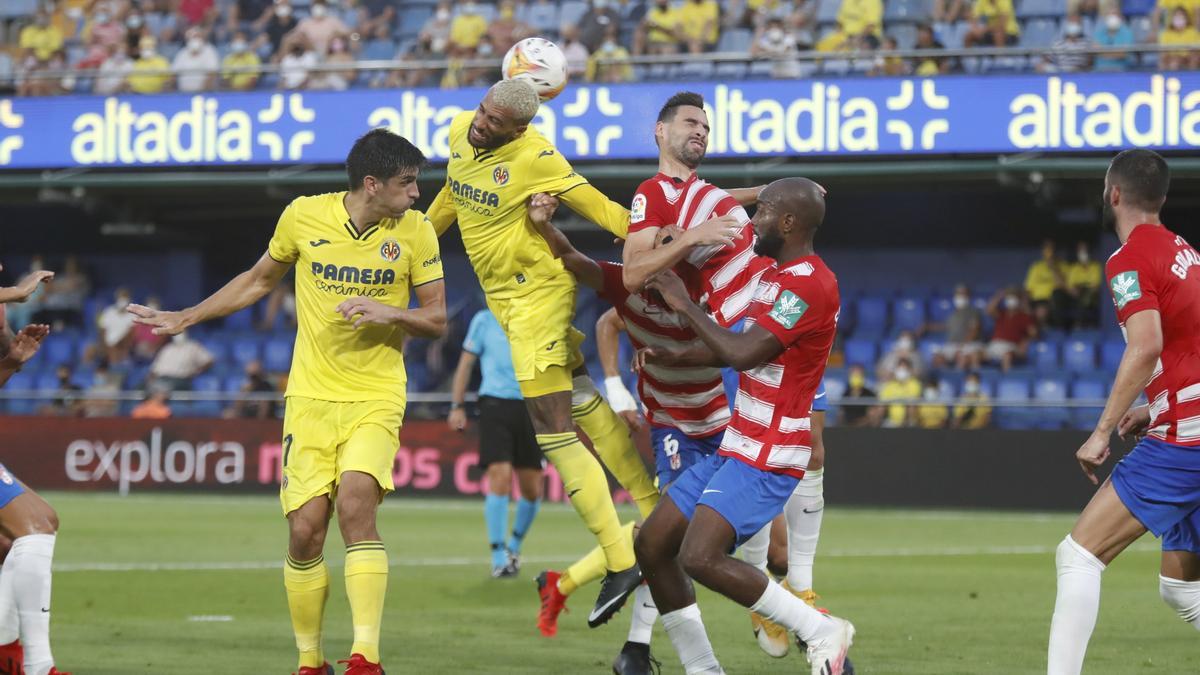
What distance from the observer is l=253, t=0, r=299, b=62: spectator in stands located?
23.8 meters

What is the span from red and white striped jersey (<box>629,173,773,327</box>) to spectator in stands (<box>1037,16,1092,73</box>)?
12.9m

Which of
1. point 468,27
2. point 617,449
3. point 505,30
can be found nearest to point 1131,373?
point 617,449

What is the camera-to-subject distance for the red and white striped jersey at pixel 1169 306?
20.9ft

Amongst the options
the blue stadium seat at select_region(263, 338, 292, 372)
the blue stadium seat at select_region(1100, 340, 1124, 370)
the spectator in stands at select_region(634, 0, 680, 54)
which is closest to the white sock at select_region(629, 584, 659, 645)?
the spectator in stands at select_region(634, 0, 680, 54)

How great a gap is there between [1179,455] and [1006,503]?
44.1 feet

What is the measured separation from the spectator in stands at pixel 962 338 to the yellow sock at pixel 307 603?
51.9ft

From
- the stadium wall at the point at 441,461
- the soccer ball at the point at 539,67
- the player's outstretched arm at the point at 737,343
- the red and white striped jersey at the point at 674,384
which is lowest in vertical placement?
the stadium wall at the point at 441,461

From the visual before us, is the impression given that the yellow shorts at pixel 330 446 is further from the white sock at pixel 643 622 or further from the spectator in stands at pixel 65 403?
the spectator in stands at pixel 65 403

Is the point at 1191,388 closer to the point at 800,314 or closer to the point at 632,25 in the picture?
the point at 800,314

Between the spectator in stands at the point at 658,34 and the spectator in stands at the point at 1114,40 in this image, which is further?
the spectator in stands at the point at 658,34

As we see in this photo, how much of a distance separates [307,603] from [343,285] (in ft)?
4.67

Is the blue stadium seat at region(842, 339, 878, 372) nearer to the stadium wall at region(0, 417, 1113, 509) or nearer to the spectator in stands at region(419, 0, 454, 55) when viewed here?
the stadium wall at region(0, 417, 1113, 509)

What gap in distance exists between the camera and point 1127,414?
7.10 m

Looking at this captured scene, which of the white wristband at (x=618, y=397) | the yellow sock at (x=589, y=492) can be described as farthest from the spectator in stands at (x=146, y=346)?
the yellow sock at (x=589, y=492)
